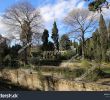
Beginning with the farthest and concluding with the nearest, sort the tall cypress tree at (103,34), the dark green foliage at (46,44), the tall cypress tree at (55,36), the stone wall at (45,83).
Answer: the tall cypress tree at (55,36) < the dark green foliage at (46,44) < the tall cypress tree at (103,34) < the stone wall at (45,83)

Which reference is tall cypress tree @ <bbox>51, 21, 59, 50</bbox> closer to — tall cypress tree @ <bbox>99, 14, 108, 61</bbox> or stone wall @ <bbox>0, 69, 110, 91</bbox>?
tall cypress tree @ <bbox>99, 14, 108, 61</bbox>

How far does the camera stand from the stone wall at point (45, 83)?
2400 centimetres

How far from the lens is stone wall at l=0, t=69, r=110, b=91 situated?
24.0m

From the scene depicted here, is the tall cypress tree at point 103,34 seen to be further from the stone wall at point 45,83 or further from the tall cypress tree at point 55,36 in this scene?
the stone wall at point 45,83

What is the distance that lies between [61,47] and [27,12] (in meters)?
34.9

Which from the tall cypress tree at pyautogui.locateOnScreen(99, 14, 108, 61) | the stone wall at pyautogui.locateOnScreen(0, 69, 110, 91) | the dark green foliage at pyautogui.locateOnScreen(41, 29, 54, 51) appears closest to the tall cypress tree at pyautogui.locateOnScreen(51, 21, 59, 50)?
the dark green foliage at pyautogui.locateOnScreen(41, 29, 54, 51)

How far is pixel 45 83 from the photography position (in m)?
31.1

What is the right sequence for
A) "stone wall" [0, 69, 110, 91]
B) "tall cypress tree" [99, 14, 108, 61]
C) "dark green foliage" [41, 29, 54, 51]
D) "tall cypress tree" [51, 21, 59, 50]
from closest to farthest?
"stone wall" [0, 69, 110, 91], "tall cypress tree" [99, 14, 108, 61], "dark green foliage" [41, 29, 54, 51], "tall cypress tree" [51, 21, 59, 50]

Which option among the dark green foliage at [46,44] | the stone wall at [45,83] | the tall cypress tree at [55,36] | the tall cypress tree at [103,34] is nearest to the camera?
the stone wall at [45,83]

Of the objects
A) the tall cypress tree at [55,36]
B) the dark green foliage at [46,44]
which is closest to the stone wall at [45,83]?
the dark green foliage at [46,44]

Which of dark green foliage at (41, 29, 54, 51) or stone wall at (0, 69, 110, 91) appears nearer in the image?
stone wall at (0, 69, 110, 91)
